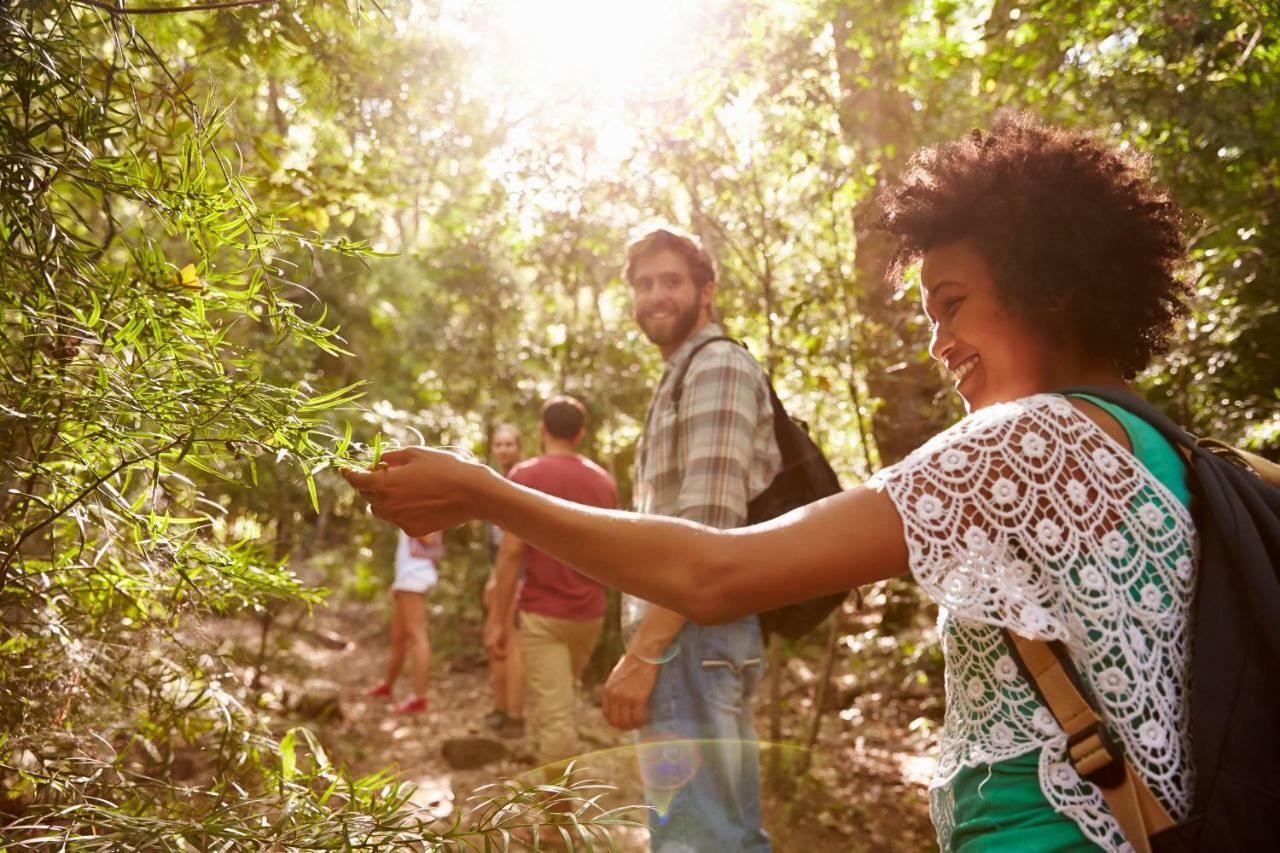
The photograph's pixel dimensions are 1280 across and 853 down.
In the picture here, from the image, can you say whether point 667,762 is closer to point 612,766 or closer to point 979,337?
point 979,337

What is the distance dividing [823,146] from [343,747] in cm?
546

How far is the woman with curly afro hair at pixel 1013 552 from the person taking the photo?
1.36 metres

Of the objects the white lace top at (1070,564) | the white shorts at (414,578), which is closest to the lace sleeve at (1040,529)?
the white lace top at (1070,564)

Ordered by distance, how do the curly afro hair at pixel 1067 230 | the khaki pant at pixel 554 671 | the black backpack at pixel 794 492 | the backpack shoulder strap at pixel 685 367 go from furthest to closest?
the khaki pant at pixel 554 671
the backpack shoulder strap at pixel 685 367
the black backpack at pixel 794 492
the curly afro hair at pixel 1067 230

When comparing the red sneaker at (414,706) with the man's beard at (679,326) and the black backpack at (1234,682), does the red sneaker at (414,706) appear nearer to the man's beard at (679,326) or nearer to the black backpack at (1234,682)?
the man's beard at (679,326)

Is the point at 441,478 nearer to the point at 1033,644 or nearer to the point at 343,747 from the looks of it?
the point at 1033,644

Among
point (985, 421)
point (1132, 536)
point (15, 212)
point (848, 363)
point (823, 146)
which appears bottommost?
point (1132, 536)

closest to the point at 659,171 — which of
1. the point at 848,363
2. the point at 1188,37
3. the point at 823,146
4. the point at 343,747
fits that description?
the point at 823,146

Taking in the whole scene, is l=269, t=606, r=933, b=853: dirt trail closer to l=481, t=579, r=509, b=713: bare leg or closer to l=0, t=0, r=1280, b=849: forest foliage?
l=481, t=579, r=509, b=713: bare leg

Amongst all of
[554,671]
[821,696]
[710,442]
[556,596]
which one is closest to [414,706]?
[554,671]

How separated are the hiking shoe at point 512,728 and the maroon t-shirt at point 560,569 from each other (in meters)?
1.98

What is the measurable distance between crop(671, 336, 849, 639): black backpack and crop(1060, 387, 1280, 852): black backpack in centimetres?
178

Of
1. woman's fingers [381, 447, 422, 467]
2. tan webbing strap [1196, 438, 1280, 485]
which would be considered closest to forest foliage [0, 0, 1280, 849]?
woman's fingers [381, 447, 422, 467]

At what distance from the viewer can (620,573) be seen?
56.2 inches
